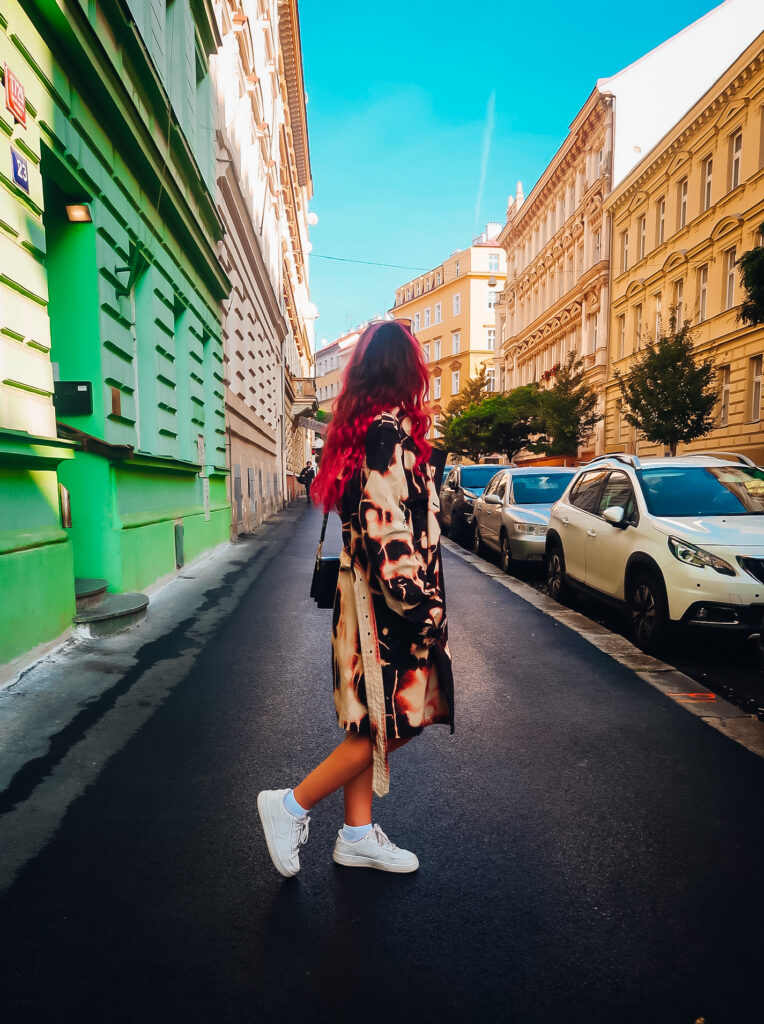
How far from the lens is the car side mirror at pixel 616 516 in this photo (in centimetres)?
600

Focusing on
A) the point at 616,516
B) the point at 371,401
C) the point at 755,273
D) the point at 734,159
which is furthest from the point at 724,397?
the point at 371,401

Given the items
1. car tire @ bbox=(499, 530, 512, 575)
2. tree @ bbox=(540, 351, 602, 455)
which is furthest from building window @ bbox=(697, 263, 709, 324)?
car tire @ bbox=(499, 530, 512, 575)

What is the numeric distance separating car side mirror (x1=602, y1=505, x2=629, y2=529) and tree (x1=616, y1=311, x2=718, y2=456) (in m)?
17.3

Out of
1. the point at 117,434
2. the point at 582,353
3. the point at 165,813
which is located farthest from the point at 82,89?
the point at 582,353

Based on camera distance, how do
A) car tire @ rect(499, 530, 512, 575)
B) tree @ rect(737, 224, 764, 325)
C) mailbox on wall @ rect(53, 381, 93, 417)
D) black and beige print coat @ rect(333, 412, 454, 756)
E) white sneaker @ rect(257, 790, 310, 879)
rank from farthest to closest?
tree @ rect(737, 224, 764, 325) < car tire @ rect(499, 530, 512, 575) < mailbox on wall @ rect(53, 381, 93, 417) < white sneaker @ rect(257, 790, 310, 879) < black and beige print coat @ rect(333, 412, 454, 756)

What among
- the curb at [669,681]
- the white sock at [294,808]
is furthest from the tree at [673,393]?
the white sock at [294,808]

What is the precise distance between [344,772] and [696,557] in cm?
382

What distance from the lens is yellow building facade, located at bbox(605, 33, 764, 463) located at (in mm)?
23031

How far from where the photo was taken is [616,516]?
5.99 metres

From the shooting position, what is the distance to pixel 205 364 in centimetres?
1174

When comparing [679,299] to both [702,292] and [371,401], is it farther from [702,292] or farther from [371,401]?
[371,401]

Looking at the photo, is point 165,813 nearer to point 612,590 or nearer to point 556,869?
point 556,869

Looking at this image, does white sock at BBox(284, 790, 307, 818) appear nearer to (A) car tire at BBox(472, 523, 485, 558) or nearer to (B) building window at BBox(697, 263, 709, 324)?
(A) car tire at BBox(472, 523, 485, 558)

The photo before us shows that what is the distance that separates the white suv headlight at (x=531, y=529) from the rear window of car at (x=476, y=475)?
594 centimetres
